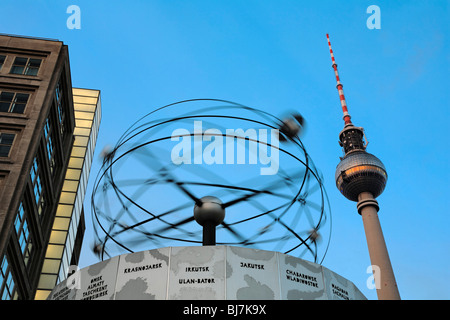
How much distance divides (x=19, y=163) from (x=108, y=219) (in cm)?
2086

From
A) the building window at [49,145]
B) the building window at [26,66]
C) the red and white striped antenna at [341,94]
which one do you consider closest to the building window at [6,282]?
the building window at [49,145]

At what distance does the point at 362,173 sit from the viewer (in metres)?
86.2

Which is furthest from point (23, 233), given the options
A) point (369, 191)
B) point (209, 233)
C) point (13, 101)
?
point (369, 191)

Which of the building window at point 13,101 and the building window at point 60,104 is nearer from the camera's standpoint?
the building window at point 13,101

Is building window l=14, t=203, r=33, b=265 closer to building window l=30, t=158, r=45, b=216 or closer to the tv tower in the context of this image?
building window l=30, t=158, r=45, b=216

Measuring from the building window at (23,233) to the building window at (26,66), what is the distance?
11249 mm

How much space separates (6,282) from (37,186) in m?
8.29

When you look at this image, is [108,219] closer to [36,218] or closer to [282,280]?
[282,280]

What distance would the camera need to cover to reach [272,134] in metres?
16.5

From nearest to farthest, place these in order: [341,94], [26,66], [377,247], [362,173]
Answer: [26,66] → [377,247] → [362,173] → [341,94]

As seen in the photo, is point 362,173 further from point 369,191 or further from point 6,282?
point 6,282

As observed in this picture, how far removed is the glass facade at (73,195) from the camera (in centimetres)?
4153

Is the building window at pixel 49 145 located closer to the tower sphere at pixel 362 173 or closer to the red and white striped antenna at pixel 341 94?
the tower sphere at pixel 362 173
